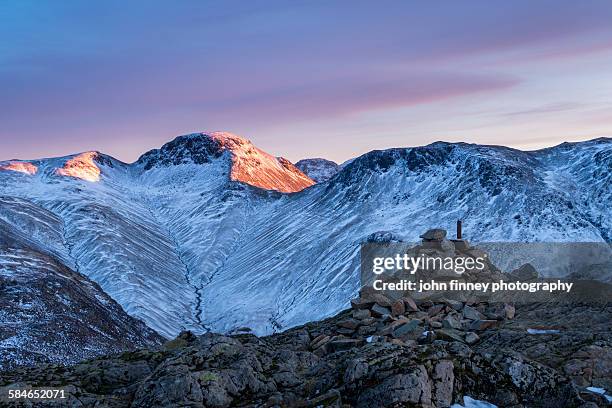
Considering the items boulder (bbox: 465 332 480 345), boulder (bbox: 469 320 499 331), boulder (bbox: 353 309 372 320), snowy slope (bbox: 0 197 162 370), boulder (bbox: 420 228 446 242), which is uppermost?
boulder (bbox: 420 228 446 242)

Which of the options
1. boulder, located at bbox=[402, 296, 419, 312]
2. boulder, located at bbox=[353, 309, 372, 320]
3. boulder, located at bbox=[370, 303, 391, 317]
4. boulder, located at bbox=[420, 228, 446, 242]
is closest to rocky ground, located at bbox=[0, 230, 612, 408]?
boulder, located at bbox=[370, 303, 391, 317]

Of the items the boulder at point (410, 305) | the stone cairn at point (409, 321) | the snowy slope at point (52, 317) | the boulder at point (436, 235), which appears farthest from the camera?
the snowy slope at point (52, 317)

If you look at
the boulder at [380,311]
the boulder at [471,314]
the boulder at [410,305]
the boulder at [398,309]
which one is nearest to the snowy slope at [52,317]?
the boulder at [380,311]

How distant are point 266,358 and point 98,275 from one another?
171 m

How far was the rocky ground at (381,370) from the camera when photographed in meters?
19.5

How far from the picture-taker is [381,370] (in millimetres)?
19844

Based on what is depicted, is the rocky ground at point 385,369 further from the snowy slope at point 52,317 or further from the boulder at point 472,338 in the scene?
the snowy slope at point 52,317

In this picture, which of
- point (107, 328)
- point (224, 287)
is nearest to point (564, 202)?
point (224, 287)

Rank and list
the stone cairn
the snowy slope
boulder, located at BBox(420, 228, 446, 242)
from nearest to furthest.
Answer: the stone cairn < boulder, located at BBox(420, 228, 446, 242) < the snowy slope

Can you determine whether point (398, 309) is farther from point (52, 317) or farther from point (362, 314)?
point (52, 317)

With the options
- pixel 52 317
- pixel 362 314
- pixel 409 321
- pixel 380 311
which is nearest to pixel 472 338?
pixel 409 321

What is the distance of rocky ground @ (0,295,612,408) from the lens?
19.5m

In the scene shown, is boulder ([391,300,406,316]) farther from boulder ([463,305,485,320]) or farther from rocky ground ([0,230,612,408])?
boulder ([463,305,485,320])

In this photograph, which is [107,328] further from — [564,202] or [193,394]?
[564,202]
